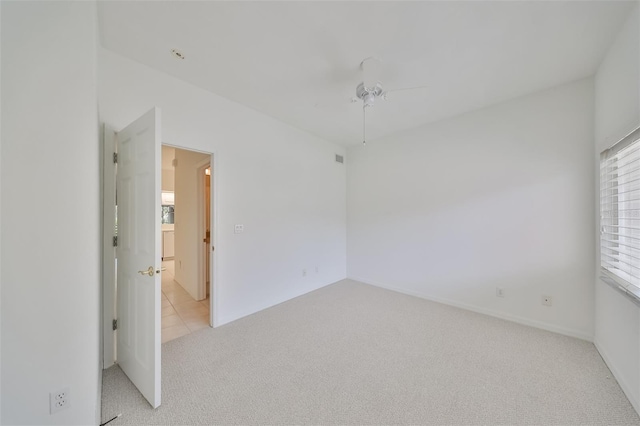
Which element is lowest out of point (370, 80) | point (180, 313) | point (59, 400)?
point (180, 313)

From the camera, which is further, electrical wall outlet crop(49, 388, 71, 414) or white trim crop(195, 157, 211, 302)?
white trim crop(195, 157, 211, 302)

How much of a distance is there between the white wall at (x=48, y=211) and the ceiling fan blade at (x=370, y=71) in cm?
193

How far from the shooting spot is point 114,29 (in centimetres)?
174

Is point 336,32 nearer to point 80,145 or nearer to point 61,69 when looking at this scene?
point 61,69

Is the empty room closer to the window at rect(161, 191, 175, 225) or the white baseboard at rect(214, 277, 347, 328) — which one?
the white baseboard at rect(214, 277, 347, 328)

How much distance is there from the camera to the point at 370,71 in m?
2.05

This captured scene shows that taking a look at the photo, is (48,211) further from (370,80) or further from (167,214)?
(167,214)

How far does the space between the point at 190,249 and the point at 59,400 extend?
279 centimetres

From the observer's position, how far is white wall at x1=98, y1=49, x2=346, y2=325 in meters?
2.17

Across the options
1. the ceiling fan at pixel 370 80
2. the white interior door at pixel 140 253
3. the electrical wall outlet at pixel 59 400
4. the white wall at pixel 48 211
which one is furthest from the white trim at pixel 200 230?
the ceiling fan at pixel 370 80

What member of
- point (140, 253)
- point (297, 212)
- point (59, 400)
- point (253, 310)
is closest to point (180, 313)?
point (253, 310)

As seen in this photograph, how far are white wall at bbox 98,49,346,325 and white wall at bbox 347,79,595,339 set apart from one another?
1.14 m

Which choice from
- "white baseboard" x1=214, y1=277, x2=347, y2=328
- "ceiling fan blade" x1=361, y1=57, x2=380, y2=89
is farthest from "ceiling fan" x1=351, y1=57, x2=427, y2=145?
"white baseboard" x1=214, y1=277, x2=347, y2=328

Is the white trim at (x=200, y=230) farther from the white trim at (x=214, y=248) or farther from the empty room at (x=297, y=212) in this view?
the white trim at (x=214, y=248)
